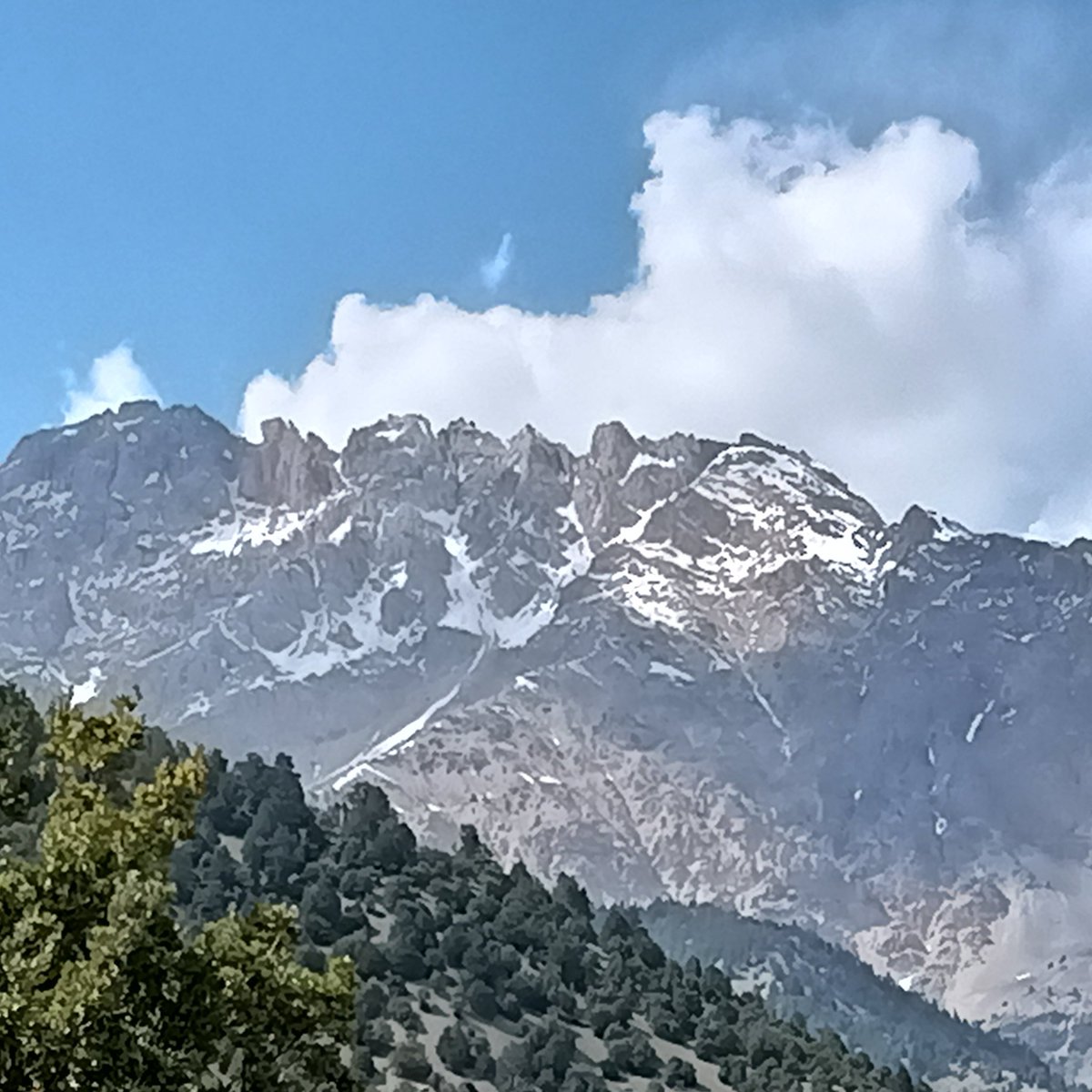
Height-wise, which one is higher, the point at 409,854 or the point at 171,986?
the point at 409,854

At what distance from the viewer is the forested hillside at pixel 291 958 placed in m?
17.0

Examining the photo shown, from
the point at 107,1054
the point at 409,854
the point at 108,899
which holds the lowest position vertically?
the point at 107,1054

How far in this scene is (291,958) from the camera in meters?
19.4

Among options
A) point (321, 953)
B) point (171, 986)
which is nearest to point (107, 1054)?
point (171, 986)

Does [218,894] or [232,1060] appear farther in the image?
[218,894]

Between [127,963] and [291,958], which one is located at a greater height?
[291,958]

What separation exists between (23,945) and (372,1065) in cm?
6399

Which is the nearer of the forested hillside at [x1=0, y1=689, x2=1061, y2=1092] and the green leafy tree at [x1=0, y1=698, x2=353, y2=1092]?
the green leafy tree at [x1=0, y1=698, x2=353, y2=1092]

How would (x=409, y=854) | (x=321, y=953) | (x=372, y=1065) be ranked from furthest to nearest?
(x=409, y=854), (x=321, y=953), (x=372, y=1065)

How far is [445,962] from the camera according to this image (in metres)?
97.2

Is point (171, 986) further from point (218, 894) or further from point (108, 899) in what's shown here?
point (218, 894)

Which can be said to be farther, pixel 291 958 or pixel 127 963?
pixel 291 958

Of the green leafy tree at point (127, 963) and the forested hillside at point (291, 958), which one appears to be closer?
the green leafy tree at point (127, 963)

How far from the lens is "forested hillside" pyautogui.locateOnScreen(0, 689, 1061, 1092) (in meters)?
17.0
